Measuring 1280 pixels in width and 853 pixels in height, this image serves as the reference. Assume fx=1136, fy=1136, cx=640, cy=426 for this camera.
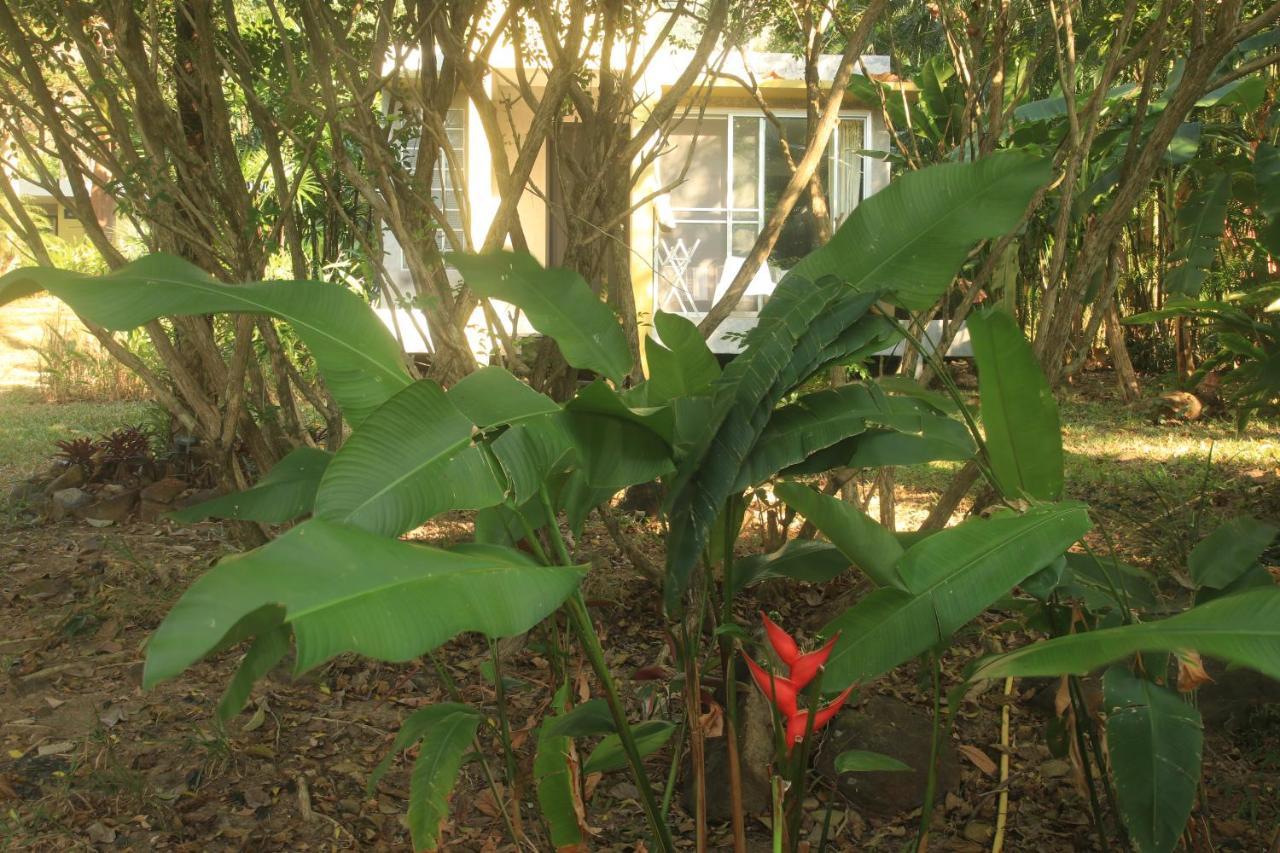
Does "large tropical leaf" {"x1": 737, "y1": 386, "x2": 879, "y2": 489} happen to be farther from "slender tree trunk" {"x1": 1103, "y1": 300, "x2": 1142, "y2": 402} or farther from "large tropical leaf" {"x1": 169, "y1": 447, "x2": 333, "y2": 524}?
"slender tree trunk" {"x1": 1103, "y1": 300, "x2": 1142, "y2": 402}

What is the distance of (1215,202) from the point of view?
5.79 meters

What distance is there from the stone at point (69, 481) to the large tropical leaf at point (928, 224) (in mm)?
5464

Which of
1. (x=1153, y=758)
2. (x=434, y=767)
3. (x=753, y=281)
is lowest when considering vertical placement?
(x=753, y=281)

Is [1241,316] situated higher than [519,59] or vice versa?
[519,59]

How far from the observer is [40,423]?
9.30 m

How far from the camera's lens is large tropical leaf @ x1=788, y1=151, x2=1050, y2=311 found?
1974mm

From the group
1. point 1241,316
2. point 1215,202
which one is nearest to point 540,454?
point 1241,316

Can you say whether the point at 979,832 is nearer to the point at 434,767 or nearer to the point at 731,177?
the point at 434,767

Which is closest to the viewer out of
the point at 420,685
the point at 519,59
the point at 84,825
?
the point at 84,825

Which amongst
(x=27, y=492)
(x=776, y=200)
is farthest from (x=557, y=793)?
(x=776, y=200)

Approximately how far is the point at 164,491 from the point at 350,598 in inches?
203

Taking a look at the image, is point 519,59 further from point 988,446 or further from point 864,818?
point 864,818

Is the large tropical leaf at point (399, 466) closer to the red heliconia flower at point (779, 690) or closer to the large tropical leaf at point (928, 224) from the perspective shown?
the red heliconia flower at point (779, 690)

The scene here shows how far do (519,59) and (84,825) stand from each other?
2.60 metres
